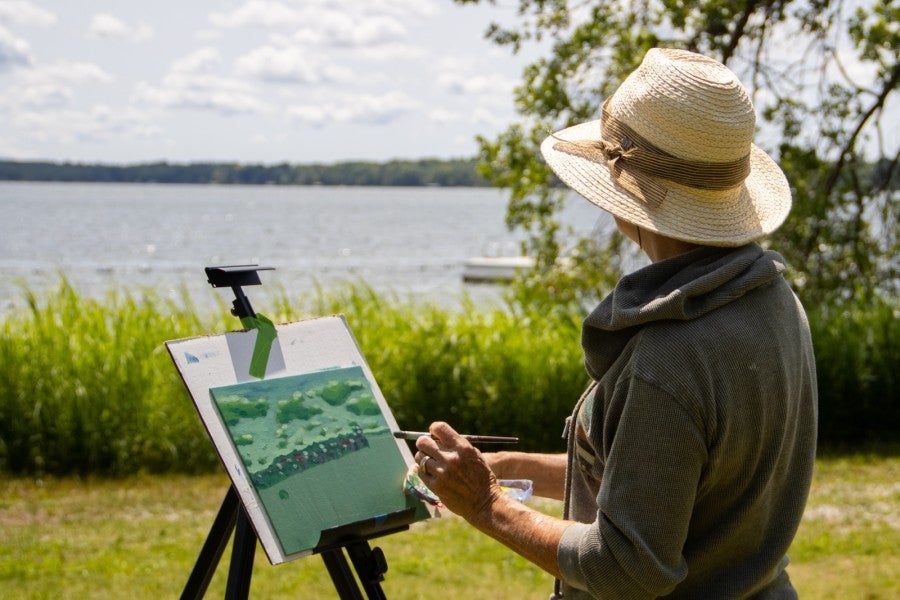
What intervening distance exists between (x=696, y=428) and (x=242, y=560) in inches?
47.0

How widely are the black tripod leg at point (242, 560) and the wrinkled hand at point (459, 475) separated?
0.53 m

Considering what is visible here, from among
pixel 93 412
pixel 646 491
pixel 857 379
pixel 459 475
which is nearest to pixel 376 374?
pixel 93 412

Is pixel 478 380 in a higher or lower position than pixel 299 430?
lower

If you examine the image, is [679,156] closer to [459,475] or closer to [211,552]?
[459,475]

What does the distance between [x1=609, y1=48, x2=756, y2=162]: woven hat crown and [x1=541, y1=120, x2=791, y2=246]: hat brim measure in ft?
0.26

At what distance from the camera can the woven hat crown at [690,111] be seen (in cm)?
196

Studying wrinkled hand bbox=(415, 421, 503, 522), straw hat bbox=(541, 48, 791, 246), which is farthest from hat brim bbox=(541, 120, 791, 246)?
wrinkled hand bbox=(415, 421, 503, 522)

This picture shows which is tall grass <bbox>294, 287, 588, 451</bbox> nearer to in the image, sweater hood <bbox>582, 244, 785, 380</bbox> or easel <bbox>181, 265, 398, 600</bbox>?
easel <bbox>181, 265, 398, 600</bbox>

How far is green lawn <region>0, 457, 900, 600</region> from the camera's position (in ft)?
17.0

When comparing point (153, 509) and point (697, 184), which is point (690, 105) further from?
point (153, 509)

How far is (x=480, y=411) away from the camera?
26.1ft

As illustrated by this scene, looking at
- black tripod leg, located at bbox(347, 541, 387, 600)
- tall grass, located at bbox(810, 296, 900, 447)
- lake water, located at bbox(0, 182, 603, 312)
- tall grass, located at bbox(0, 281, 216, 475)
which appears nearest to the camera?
black tripod leg, located at bbox(347, 541, 387, 600)

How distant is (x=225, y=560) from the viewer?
5.91m

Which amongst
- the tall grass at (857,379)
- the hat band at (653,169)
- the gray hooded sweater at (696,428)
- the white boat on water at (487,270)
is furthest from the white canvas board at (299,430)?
the white boat on water at (487,270)
